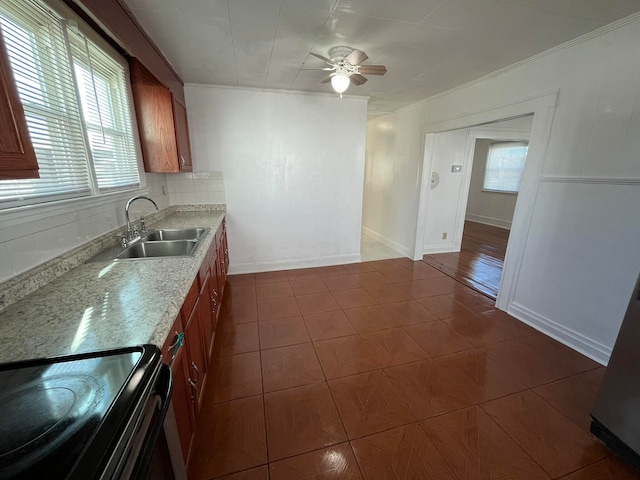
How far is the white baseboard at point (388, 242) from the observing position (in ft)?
14.7

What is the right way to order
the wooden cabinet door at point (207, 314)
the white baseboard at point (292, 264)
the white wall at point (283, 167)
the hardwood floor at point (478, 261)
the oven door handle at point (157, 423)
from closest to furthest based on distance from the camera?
the oven door handle at point (157, 423), the wooden cabinet door at point (207, 314), the white wall at point (283, 167), the hardwood floor at point (478, 261), the white baseboard at point (292, 264)

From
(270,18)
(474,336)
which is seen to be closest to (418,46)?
(270,18)

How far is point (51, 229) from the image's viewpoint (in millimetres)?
1393

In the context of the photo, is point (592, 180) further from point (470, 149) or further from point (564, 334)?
point (470, 149)

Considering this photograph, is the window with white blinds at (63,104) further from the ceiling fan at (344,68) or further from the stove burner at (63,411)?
the ceiling fan at (344,68)

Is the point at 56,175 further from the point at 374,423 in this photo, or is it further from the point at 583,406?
the point at 583,406

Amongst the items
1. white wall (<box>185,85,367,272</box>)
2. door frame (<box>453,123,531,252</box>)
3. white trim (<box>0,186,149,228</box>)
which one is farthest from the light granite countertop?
door frame (<box>453,123,531,252</box>)

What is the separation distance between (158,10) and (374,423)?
2924 millimetres

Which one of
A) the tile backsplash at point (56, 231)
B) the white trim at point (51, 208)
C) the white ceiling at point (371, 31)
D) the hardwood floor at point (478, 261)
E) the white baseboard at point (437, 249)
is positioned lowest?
the hardwood floor at point (478, 261)

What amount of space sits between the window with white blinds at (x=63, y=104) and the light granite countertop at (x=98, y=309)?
45cm

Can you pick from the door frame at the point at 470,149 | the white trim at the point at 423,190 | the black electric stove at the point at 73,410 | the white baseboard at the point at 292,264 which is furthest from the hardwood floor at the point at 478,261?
the black electric stove at the point at 73,410

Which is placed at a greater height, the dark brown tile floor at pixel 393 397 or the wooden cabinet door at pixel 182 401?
the wooden cabinet door at pixel 182 401

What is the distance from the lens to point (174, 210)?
3305 millimetres

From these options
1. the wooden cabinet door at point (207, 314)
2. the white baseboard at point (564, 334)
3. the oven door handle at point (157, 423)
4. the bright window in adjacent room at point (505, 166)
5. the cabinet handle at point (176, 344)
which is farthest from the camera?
the bright window in adjacent room at point (505, 166)
